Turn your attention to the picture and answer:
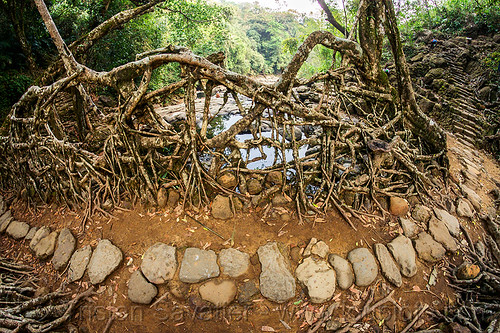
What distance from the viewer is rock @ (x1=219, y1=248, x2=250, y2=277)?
2910 millimetres

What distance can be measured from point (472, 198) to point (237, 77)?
4.65 meters

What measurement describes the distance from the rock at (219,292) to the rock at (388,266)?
1.92 meters

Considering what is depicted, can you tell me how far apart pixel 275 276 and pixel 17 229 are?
4.44 m

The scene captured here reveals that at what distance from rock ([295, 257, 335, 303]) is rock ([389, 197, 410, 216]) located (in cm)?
148

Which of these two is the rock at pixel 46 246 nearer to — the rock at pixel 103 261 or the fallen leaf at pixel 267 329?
the rock at pixel 103 261

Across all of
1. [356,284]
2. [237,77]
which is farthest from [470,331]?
[237,77]

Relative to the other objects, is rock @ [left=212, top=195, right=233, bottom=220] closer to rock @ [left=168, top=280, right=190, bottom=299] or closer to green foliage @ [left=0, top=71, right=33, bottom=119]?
rock @ [left=168, top=280, right=190, bottom=299]

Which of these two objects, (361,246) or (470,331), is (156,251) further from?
(470,331)

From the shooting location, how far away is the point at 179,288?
2854 millimetres

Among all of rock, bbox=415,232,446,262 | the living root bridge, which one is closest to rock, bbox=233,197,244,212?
the living root bridge

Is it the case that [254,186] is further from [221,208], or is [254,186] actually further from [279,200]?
[221,208]

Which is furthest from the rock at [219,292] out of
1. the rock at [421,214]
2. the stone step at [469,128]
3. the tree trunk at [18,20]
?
the tree trunk at [18,20]

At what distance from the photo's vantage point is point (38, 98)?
3.83m

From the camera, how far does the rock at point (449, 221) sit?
3.66 m
